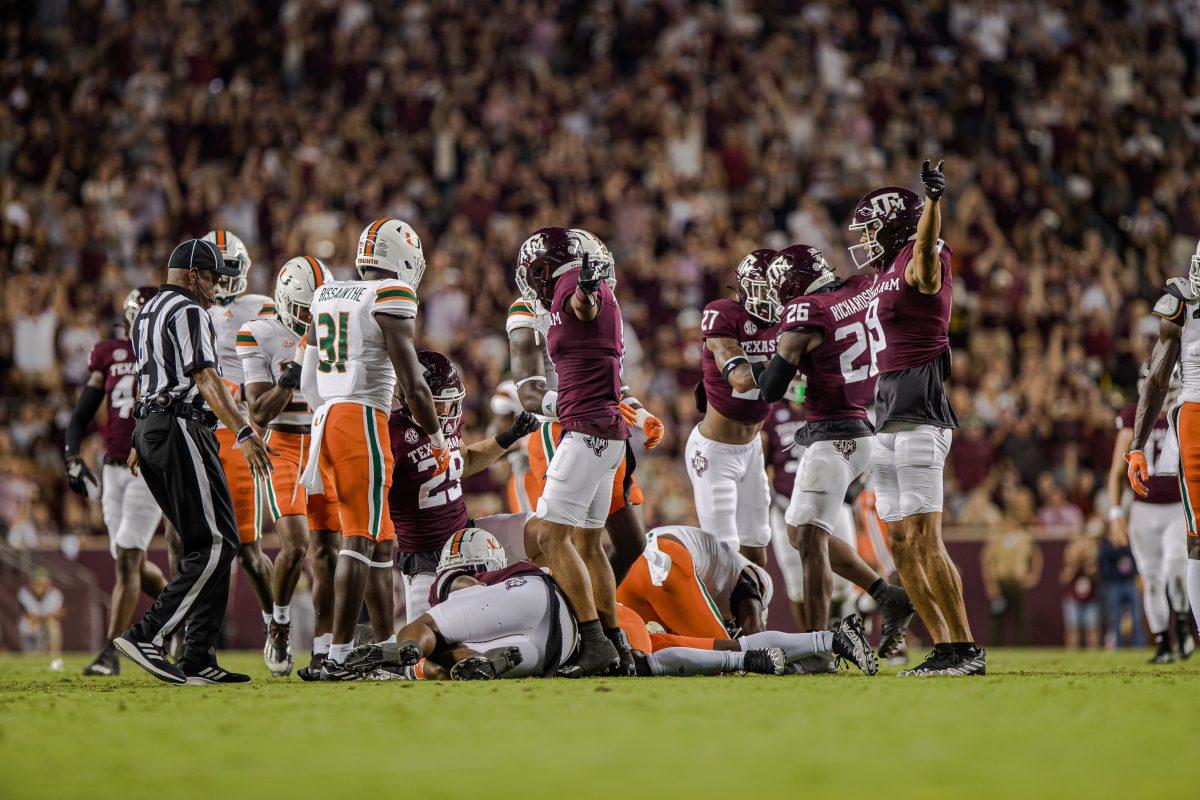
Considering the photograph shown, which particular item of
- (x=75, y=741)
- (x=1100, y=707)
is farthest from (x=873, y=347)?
(x=75, y=741)

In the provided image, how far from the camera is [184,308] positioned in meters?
7.80

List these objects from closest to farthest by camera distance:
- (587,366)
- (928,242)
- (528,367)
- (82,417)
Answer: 1. (928,242)
2. (587,366)
3. (528,367)
4. (82,417)

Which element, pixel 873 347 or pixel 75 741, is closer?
pixel 75 741

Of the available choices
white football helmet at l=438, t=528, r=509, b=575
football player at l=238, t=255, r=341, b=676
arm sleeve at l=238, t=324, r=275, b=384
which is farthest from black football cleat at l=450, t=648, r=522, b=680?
arm sleeve at l=238, t=324, r=275, b=384

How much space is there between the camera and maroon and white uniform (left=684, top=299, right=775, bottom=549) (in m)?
9.66

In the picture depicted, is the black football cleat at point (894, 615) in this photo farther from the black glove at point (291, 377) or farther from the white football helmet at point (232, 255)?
the white football helmet at point (232, 255)

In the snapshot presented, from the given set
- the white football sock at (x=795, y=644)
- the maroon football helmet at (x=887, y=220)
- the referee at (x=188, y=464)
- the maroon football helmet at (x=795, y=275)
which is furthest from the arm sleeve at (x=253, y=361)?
the maroon football helmet at (x=887, y=220)

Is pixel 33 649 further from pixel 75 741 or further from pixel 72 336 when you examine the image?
pixel 75 741

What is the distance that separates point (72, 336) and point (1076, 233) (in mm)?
14475

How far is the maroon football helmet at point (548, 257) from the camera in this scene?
830cm

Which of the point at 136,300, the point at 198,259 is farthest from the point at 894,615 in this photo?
the point at 136,300

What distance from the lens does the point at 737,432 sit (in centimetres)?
991

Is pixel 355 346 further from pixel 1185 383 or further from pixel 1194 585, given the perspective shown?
pixel 1194 585

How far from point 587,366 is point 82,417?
4.56 meters
